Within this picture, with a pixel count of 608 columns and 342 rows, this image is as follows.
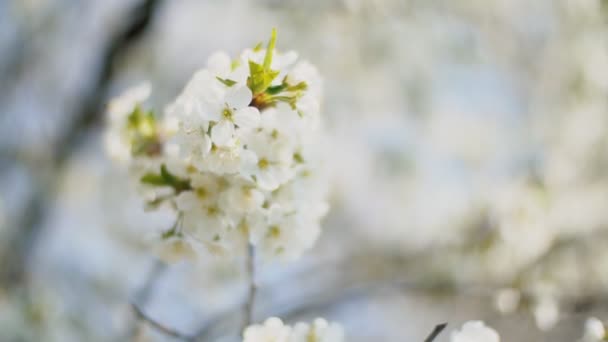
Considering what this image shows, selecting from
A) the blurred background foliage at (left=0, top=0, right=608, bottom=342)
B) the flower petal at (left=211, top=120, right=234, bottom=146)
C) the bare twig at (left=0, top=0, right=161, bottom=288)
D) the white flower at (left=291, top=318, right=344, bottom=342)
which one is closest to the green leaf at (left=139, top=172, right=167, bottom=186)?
the flower petal at (left=211, top=120, right=234, bottom=146)

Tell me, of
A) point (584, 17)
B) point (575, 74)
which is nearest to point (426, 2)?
point (584, 17)

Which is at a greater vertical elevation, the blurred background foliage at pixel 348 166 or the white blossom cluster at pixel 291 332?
the blurred background foliage at pixel 348 166

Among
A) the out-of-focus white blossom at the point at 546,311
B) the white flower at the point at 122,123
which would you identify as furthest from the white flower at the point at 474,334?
the out-of-focus white blossom at the point at 546,311

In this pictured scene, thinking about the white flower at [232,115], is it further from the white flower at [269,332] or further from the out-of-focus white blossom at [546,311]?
the out-of-focus white blossom at [546,311]

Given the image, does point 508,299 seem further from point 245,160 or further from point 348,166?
point 348,166

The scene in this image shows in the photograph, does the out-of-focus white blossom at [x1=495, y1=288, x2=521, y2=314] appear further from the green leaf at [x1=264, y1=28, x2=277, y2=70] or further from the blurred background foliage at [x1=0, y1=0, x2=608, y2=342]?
the green leaf at [x1=264, y1=28, x2=277, y2=70]

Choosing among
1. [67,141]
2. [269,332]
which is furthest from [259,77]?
[67,141]

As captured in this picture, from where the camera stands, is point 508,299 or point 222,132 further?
point 508,299

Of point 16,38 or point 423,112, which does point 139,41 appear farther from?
point 423,112
